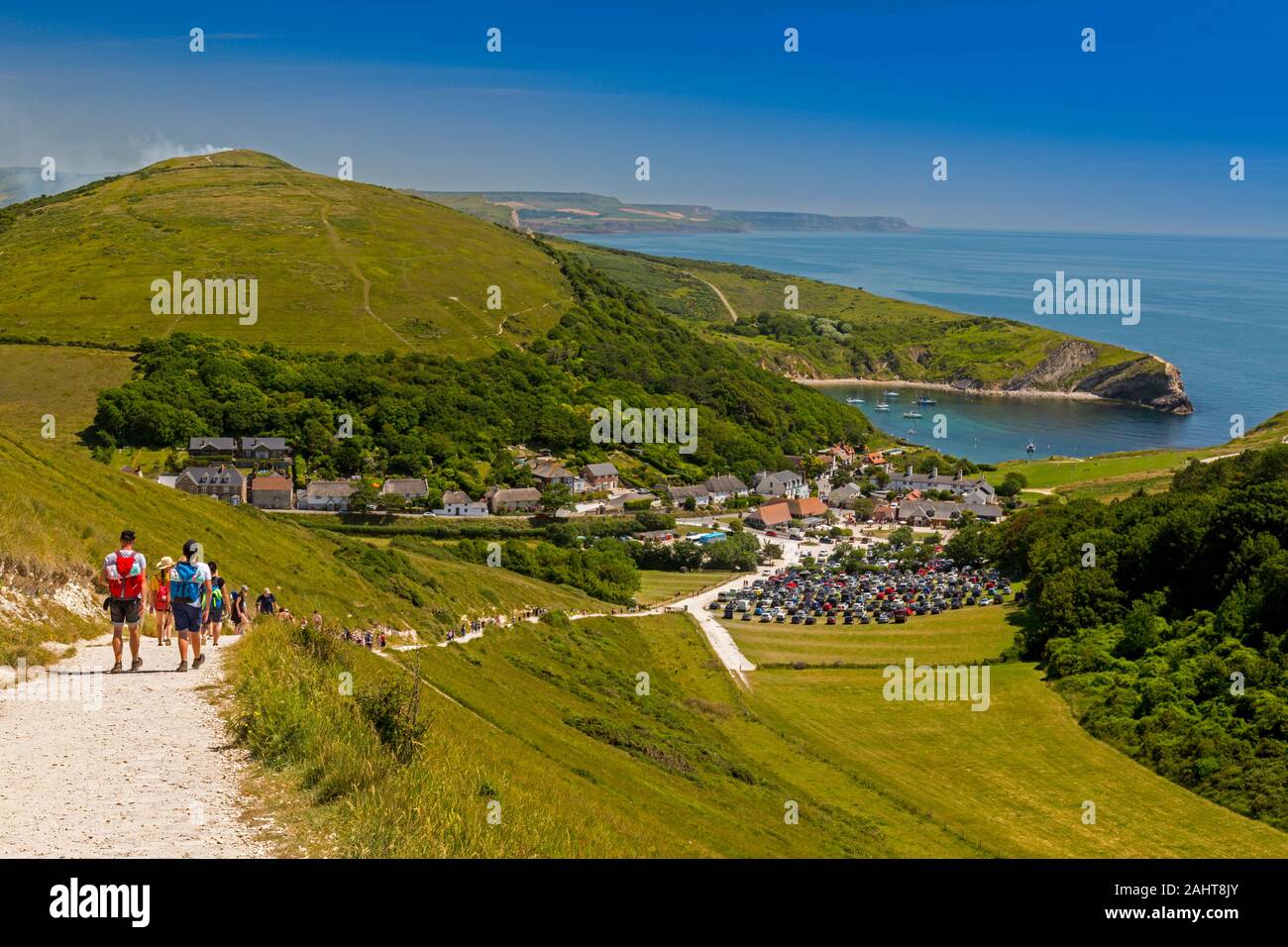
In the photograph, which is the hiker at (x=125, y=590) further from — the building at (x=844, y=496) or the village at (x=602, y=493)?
the building at (x=844, y=496)

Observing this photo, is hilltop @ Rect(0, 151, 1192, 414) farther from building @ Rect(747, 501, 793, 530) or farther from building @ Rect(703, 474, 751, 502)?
building @ Rect(747, 501, 793, 530)

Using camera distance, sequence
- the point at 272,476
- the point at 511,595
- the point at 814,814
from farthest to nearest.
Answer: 1. the point at 272,476
2. the point at 511,595
3. the point at 814,814

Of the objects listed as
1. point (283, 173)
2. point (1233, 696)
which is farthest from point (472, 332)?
point (1233, 696)

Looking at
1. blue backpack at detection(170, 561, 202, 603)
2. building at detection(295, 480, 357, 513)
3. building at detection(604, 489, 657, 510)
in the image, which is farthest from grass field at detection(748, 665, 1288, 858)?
building at detection(295, 480, 357, 513)

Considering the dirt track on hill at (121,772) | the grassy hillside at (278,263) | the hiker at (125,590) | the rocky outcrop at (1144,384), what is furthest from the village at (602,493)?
the dirt track on hill at (121,772)

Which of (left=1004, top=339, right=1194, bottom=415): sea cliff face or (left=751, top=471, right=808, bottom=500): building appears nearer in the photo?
(left=751, top=471, right=808, bottom=500): building
